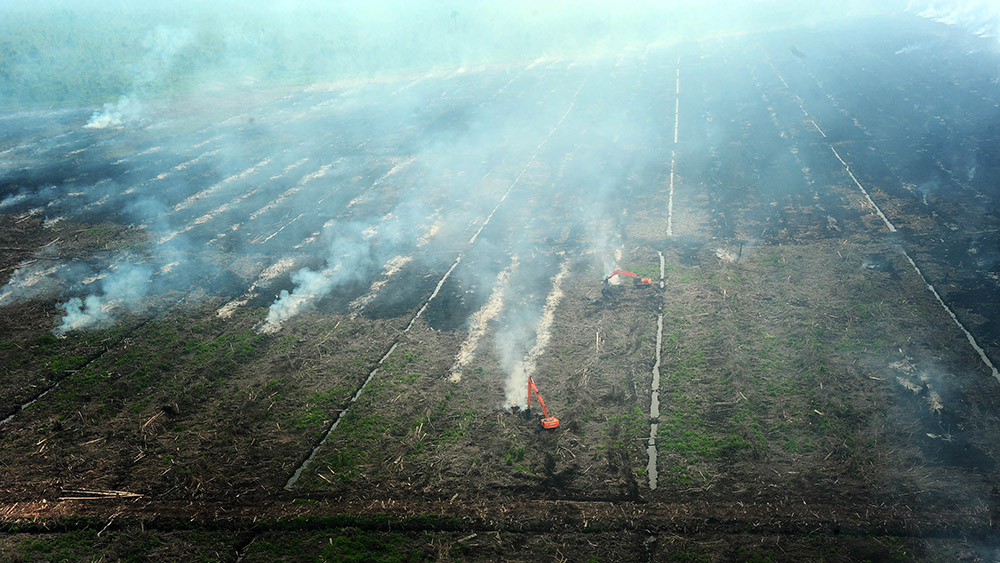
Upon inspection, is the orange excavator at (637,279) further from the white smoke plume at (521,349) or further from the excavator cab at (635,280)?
the white smoke plume at (521,349)

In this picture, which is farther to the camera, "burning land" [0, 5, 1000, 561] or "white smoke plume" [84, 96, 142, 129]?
"white smoke plume" [84, 96, 142, 129]

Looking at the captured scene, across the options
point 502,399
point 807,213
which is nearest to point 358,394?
point 502,399

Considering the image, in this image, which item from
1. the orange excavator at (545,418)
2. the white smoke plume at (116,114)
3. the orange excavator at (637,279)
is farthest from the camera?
the white smoke plume at (116,114)

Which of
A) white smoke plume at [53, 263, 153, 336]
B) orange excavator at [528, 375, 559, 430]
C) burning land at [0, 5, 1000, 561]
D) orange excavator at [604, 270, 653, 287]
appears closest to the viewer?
burning land at [0, 5, 1000, 561]

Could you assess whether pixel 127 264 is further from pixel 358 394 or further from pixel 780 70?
pixel 780 70

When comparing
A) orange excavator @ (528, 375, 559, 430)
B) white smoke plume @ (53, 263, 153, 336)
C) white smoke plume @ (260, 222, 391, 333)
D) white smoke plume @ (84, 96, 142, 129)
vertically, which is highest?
white smoke plume @ (84, 96, 142, 129)

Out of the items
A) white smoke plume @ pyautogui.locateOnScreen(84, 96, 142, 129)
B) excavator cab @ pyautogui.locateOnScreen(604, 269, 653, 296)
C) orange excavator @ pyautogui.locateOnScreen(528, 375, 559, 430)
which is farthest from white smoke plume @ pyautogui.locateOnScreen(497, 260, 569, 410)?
white smoke plume @ pyautogui.locateOnScreen(84, 96, 142, 129)

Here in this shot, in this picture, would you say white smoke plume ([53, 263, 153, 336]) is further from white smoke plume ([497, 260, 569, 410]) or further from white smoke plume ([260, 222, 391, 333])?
white smoke plume ([497, 260, 569, 410])

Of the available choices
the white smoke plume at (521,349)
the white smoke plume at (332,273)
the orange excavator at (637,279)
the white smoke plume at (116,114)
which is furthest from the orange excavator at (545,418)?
the white smoke plume at (116,114)
